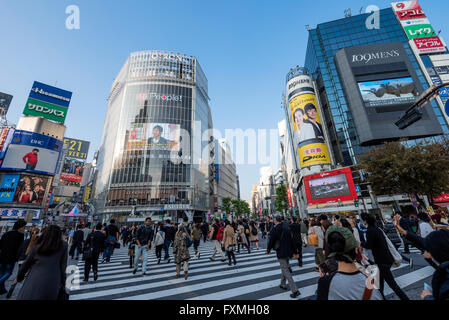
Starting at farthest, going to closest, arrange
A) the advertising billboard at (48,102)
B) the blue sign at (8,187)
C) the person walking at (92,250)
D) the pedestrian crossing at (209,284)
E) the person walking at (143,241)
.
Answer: the advertising billboard at (48,102) → the blue sign at (8,187) → the person walking at (143,241) → the person walking at (92,250) → the pedestrian crossing at (209,284)

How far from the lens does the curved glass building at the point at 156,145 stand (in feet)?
137

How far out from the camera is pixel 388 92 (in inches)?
1313

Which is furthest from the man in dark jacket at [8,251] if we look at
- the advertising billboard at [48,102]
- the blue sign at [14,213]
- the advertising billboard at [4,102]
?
the advertising billboard at [4,102]

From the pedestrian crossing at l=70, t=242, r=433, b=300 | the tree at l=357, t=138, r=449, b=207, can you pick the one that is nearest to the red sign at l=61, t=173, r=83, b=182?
the pedestrian crossing at l=70, t=242, r=433, b=300

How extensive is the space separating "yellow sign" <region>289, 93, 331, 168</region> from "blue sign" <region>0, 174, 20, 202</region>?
173 ft

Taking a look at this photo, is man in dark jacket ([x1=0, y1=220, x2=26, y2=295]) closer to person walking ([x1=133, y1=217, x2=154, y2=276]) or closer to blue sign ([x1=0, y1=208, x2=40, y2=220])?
person walking ([x1=133, y1=217, x2=154, y2=276])

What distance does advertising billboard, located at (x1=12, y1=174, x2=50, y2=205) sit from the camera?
109 feet

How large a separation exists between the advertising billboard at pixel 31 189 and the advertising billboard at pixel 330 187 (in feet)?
165

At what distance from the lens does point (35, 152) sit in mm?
35281

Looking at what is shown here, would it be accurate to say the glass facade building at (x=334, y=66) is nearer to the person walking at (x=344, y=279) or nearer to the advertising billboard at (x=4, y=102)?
the person walking at (x=344, y=279)

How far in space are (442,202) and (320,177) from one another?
15.4m

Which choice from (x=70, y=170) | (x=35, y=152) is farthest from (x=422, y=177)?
(x=70, y=170)

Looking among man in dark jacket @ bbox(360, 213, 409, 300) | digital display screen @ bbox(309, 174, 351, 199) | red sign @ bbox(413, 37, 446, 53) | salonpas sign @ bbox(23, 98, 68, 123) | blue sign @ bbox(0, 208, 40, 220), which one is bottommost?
man in dark jacket @ bbox(360, 213, 409, 300)

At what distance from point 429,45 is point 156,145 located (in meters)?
63.8
